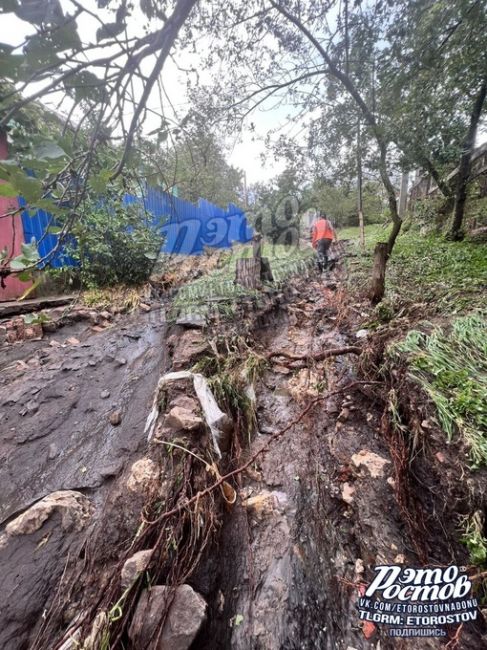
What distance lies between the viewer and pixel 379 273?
354 cm

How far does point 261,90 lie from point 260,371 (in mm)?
4023

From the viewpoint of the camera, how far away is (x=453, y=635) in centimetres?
103

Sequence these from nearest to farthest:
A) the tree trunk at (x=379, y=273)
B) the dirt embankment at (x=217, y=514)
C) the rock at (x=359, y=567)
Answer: the dirt embankment at (x=217, y=514)
the rock at (x=359, y=567)
the tree trunk at (x=379, y=273)

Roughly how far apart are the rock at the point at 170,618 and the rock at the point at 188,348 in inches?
68.7

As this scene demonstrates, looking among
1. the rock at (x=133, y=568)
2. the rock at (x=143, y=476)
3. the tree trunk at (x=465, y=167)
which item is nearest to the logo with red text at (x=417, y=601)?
the rock at (x=133, y=568)

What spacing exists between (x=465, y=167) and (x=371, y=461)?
5735 mm

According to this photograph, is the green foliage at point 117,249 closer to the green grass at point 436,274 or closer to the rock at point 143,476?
the rock at point 143,476

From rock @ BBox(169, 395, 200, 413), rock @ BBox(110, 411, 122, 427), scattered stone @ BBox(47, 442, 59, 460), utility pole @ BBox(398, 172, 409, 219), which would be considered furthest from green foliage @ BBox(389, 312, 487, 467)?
utility pole @ BBox(398, 172, 409, 219)

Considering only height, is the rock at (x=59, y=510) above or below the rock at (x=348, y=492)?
above

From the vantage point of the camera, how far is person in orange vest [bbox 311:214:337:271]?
264 inches

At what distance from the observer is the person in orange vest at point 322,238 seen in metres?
6.71

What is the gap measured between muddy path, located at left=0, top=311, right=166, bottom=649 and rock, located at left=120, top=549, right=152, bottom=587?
0.39m

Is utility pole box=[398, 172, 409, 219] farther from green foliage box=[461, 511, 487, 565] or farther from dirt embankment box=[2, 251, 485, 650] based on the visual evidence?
green foliage box=[461, 511, 487, 565]

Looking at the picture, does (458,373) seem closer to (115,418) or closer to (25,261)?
(25,261)
